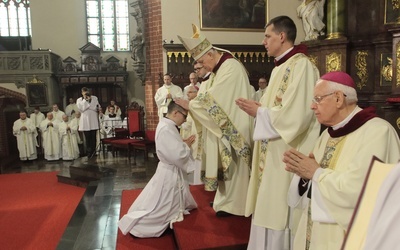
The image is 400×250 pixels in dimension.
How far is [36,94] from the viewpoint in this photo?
14.1 metres

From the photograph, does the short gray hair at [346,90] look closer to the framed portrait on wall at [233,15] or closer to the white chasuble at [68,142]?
the framed portrait on wall at [233,15]

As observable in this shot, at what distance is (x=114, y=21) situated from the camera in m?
17.1

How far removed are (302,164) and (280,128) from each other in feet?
2.18

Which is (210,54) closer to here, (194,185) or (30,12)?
(194,185)

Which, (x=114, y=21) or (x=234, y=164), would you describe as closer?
(x=234, y=164)

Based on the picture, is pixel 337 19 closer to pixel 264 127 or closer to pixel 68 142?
pixel 264 127

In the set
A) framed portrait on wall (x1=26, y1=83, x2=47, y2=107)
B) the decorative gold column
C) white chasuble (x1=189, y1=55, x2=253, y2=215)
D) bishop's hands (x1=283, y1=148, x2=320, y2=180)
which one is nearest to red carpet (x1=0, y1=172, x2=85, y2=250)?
white chasuble (x1=189, y1=55, x2=253, y2=215)

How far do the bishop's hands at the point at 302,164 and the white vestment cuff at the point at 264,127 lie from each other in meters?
0.70

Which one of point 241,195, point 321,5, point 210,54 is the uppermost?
point 321,5

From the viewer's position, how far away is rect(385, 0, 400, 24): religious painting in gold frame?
592 centimetres

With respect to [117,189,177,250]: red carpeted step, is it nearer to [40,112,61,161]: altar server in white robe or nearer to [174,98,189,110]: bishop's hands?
[174,98,189,110]: bishop's hands

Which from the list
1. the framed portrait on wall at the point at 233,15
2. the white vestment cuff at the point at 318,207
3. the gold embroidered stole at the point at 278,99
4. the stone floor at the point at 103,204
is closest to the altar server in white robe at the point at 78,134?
the stone floor at the point at 103,204

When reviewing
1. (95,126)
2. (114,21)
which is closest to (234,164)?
(95,126)

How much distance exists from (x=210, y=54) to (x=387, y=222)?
2878mm
